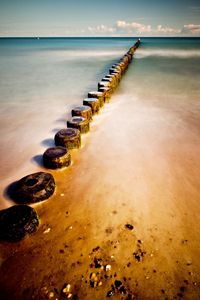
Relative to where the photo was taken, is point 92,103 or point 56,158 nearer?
point 56,158

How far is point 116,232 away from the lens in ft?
8.79

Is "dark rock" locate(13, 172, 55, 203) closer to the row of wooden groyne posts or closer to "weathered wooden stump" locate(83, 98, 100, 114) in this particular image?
the row of wooden groyne posts

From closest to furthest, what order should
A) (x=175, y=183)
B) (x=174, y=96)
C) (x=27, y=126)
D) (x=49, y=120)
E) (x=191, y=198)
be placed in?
(x=191, y=198), (x=175, y=183), (x=27, y=126), (x=49, y=120), (x=174, y=96)

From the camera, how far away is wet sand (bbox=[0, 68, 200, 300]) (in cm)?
212

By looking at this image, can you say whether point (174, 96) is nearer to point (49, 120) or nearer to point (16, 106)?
point (49, 120)

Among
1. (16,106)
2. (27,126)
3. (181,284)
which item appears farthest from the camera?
(16,106)

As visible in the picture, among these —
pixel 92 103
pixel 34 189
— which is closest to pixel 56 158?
pixel 34 189

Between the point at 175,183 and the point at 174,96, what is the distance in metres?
6.19

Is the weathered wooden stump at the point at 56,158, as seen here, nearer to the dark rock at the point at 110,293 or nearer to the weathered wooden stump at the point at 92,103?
the dark rock at the point at 110,293

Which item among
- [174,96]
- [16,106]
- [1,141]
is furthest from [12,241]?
[174,96]

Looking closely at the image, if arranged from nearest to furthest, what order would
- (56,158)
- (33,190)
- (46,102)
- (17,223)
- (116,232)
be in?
(17,223), (116,232), (33,190), (56,158), (46,102)

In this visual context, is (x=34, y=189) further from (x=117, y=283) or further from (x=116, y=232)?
(x=117, y=283)

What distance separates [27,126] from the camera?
612 cm

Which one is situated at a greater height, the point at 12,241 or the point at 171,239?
the point at 12,241
